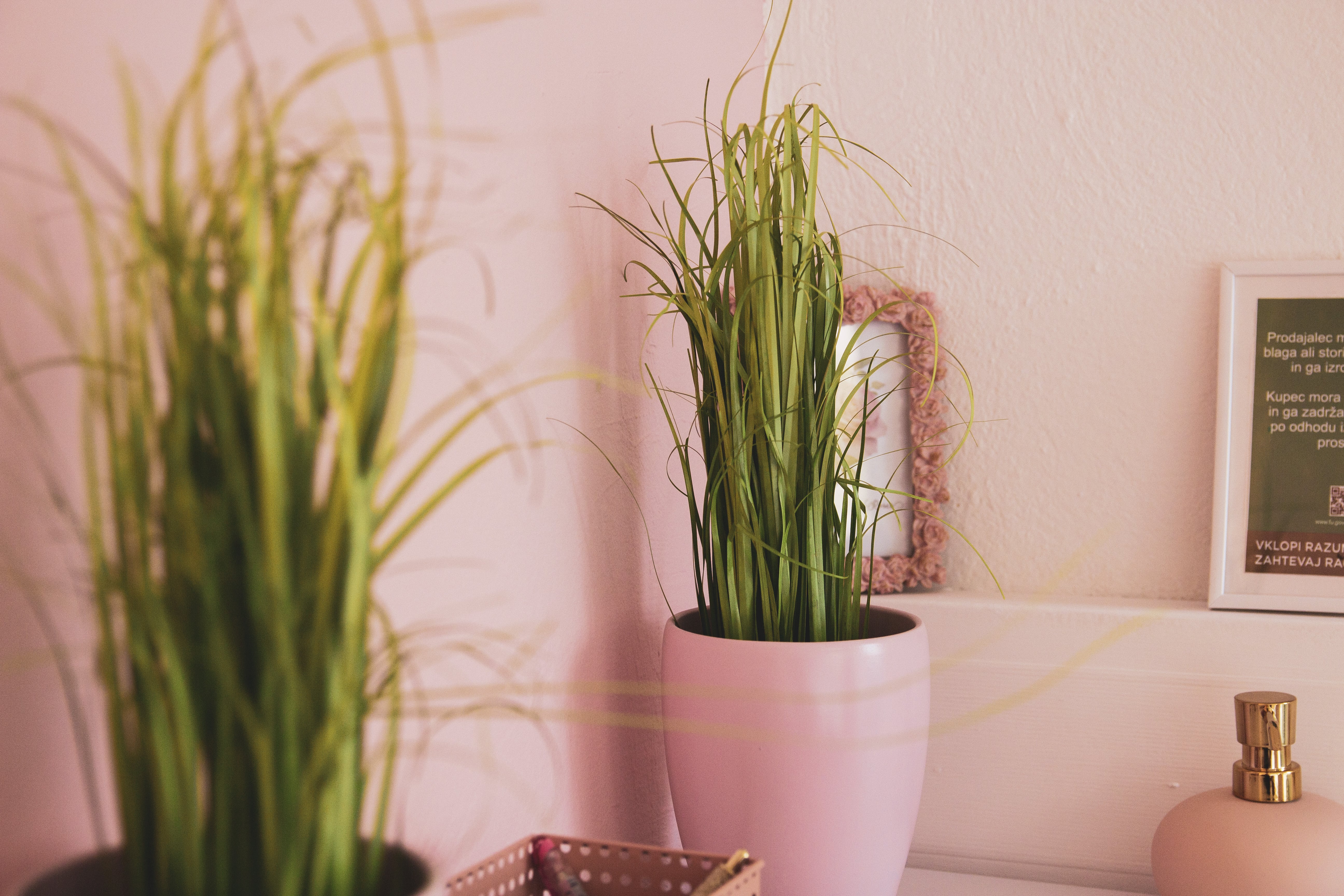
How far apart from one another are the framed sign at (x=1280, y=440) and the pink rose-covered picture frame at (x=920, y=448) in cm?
27

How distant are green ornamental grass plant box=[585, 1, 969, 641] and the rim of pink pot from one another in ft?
0.09

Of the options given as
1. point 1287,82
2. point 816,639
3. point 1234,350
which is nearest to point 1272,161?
point 1287,82

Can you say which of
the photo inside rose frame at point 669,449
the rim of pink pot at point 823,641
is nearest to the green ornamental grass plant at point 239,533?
the photo inside rose frame at point 669,449

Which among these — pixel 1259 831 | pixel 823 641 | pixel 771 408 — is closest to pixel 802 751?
pixel 823 641

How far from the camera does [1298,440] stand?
942mm

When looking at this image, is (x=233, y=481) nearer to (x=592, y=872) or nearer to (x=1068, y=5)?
(x=592, y=872)

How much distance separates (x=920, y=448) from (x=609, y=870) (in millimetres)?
607

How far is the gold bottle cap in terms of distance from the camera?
2.67 feet

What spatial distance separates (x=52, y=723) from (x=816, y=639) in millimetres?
529

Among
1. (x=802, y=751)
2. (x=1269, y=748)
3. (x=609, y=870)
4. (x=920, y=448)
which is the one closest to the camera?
(x=609, y=870)

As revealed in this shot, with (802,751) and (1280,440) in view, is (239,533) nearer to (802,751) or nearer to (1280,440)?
(802,751)

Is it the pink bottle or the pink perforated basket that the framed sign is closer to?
the pink bottle

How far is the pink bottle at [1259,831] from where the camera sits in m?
0.77

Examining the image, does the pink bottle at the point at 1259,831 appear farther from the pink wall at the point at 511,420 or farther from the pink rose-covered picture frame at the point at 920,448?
the pink wall at the point at 511,420
